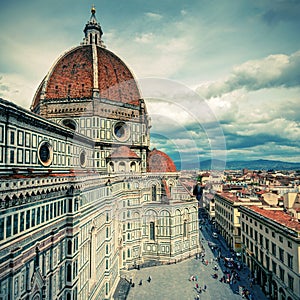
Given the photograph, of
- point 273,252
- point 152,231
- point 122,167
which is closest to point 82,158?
point 122,167

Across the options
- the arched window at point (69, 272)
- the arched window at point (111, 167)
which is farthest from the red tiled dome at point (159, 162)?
the arched window at point (69, 272)

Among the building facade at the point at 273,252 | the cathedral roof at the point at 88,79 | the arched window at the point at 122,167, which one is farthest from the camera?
the cathedral roof at the point at 88,79

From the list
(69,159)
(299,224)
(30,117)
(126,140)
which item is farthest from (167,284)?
(30,117)

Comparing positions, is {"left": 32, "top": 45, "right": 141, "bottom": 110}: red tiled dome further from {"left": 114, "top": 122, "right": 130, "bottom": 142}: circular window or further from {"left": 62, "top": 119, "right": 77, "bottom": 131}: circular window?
{"left": 114, "top": 122, "right": 130, "bottom": 142}: circular window

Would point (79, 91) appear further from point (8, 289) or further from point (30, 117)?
point (8, 289)

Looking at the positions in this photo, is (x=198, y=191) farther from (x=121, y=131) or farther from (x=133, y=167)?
(x=121, y=131)

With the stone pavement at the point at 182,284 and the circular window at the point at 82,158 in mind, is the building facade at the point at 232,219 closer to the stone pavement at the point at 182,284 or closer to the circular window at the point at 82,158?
the stone pavement at the point at 182,284

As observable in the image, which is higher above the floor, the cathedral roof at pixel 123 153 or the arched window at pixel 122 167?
the cathedral roof at pixel 123 153
